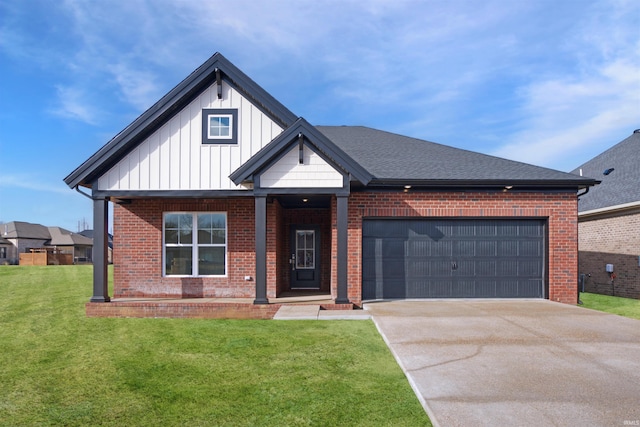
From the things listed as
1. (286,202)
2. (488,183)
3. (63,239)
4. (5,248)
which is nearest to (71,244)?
(63,239)

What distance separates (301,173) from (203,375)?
18.0 ft

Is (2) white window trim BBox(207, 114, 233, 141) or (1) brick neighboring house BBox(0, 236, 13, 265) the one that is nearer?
(2) white window trim BBox(207, 114, 233, 141)

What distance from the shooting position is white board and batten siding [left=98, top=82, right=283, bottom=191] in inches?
407

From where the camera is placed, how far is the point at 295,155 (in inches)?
388

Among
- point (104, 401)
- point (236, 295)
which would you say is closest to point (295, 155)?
point (236, 295)

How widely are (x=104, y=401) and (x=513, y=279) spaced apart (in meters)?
9.90

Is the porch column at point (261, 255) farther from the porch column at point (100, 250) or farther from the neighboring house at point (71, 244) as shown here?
the neighboring house at point (71, 244)

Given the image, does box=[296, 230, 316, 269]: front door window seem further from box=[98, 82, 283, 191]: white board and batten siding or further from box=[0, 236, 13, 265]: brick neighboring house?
box=[0, 236, 13, 265]: brick neighboring house

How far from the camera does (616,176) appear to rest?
16.3 metres

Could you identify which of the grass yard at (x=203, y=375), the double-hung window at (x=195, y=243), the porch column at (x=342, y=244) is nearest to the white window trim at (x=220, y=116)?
the double-hung window at (x=195, y=243)

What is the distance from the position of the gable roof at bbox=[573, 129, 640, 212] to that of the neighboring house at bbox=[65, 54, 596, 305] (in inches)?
207

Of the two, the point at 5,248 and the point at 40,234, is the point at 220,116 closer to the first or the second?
the point at 5,248

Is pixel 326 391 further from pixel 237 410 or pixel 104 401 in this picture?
pixel 104 401

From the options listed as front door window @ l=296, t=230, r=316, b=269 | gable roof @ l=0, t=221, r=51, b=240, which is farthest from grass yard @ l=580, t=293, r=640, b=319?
gable roof @ l=0, t=221, r=51, b=240
